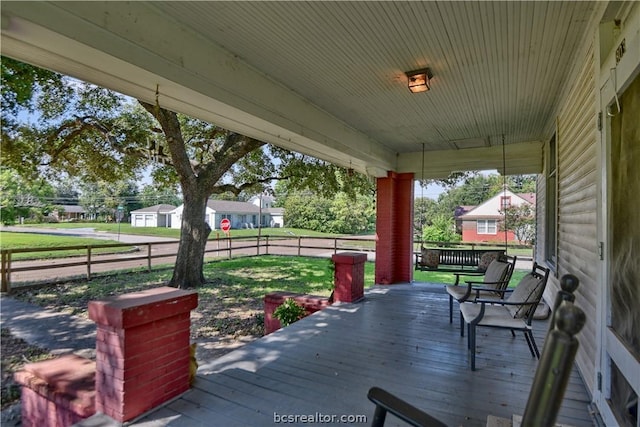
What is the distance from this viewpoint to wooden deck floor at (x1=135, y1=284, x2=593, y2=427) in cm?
219

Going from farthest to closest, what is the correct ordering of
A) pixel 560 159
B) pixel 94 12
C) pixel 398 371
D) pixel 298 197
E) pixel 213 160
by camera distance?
pixel 298 197
pixel 213 160
pixel 560 159
pixel 398 371
pixel 94 12

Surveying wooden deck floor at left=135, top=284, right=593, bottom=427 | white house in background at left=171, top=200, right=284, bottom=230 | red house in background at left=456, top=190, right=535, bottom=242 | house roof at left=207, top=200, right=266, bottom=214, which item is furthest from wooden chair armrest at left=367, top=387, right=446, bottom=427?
house roof at left=207, top=200, right=266, bottom=214

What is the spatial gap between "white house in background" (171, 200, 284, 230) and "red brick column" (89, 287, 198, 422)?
92.9 feet

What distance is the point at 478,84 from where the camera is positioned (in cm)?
354

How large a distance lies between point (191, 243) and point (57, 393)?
20.8 ft

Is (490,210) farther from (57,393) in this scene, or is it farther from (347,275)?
(57,393)

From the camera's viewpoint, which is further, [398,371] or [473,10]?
[398,371]

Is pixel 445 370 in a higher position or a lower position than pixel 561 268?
lower

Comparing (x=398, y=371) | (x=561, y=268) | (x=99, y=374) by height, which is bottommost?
(x=398, y=371)

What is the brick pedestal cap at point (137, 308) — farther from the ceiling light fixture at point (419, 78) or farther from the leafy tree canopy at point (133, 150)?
the leafy tree canopy at point (133, 150)

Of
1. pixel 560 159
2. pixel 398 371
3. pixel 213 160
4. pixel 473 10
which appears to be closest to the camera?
pixel 473 10

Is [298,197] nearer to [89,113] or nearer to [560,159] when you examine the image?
[89,113]

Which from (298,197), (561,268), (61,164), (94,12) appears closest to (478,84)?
(561,268)

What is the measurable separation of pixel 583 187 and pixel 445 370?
1.84 meters
